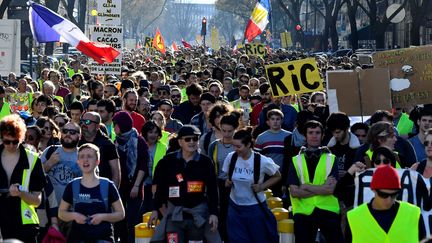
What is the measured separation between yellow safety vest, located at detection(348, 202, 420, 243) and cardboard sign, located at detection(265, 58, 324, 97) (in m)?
7.15

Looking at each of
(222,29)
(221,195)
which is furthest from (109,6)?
(222,29)

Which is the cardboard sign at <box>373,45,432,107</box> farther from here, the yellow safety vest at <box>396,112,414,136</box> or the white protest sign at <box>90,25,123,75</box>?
the white protest sign at <box>90,25,123,75</box>

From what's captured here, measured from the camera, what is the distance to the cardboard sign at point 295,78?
1409 cm

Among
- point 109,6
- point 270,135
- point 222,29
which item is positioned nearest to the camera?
point 270,135

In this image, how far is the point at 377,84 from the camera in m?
12.9

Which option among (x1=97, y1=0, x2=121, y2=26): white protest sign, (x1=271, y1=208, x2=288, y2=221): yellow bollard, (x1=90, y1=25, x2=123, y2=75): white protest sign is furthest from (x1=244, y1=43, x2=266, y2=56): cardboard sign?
(x1=271, y1=208, x2=288, y2=221): yellow bollard

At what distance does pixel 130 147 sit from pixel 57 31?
325 inches

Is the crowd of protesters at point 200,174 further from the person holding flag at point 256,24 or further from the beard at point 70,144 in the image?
the person holding flag at point 256,24

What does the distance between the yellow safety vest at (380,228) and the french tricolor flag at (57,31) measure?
1272 cm

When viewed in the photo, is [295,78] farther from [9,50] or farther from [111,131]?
[9,50]

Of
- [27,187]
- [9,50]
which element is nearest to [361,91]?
[27,187]

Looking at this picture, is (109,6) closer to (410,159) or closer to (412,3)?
(410,159)

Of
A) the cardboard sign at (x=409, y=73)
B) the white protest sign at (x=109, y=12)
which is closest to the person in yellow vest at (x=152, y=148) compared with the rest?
the cardboard sign at (x=409, y=73)

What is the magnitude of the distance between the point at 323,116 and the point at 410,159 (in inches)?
140
